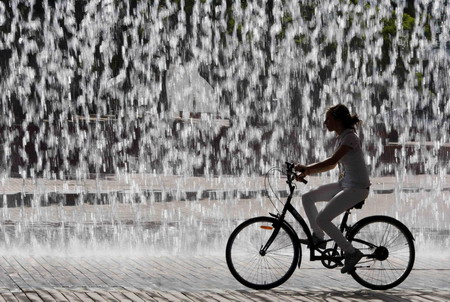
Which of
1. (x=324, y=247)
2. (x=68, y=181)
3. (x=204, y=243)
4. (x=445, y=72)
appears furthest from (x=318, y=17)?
(x=324, y=247)

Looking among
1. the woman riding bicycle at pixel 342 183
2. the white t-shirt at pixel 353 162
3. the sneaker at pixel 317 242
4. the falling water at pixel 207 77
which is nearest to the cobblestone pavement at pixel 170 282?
the sneaker at pixel 317 242

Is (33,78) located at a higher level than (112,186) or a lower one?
higher

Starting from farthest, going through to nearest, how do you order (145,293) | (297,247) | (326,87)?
(326,87), (297,247), (145,293)

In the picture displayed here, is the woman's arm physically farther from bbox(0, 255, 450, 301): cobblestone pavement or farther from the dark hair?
bbox(0, 255, 450, 301): cobblestone pavement

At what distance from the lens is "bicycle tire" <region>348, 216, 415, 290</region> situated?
8.23 metres

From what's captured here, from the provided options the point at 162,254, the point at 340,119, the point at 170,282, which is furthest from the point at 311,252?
the point at 162,254

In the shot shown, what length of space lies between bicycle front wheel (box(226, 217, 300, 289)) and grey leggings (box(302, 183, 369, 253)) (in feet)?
0.96

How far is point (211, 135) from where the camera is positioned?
116 ft

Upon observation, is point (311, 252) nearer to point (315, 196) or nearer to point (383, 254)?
point (315, 196)

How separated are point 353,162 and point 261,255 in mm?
1098

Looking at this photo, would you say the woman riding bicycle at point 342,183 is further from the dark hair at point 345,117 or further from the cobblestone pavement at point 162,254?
the cobblestone pavement at point 162,254

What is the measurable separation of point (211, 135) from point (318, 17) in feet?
18.3

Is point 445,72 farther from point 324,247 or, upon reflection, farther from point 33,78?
point 324,247

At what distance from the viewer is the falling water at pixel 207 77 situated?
31.2 meters
